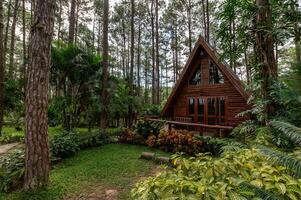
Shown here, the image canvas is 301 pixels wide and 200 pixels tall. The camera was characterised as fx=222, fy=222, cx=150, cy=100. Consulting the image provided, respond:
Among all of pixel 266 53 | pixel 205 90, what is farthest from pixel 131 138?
pixel 266 53

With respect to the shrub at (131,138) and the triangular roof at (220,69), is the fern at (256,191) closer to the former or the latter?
the shrub at (131,138)

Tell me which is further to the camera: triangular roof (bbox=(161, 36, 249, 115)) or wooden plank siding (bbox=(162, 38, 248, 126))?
wooden plank siding (bbox=(162, 38, 248, 126))

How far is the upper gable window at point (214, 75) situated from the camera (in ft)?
39.6

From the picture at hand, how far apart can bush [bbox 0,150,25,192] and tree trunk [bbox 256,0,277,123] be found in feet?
17.7

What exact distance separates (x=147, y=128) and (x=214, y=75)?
4902mm

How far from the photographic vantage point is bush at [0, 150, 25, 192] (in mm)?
4789

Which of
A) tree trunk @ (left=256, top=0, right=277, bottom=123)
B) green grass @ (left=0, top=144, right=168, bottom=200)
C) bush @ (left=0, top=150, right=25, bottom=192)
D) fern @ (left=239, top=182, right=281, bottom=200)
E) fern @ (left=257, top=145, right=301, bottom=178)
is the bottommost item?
green grass @ (left=0, top=144, right=168, bottom=200)

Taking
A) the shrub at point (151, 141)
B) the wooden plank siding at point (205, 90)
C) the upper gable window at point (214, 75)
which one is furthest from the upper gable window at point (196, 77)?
the shrub at point (151, 141)

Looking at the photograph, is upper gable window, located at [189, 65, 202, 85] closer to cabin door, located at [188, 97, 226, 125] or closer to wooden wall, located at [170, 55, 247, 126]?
wooden wall, located at [170, 55, 247, 126]

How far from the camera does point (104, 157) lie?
24.8 feet

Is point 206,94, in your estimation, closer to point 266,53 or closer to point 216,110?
point 216,110

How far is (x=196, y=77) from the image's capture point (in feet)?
43.2

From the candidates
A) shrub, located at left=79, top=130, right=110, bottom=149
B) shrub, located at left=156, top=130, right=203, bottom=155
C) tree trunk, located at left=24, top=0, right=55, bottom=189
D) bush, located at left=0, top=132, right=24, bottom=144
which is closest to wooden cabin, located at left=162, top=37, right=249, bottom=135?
shrub, located at left=156, top=130, right=203, bottom=155

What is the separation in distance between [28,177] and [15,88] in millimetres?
10502
